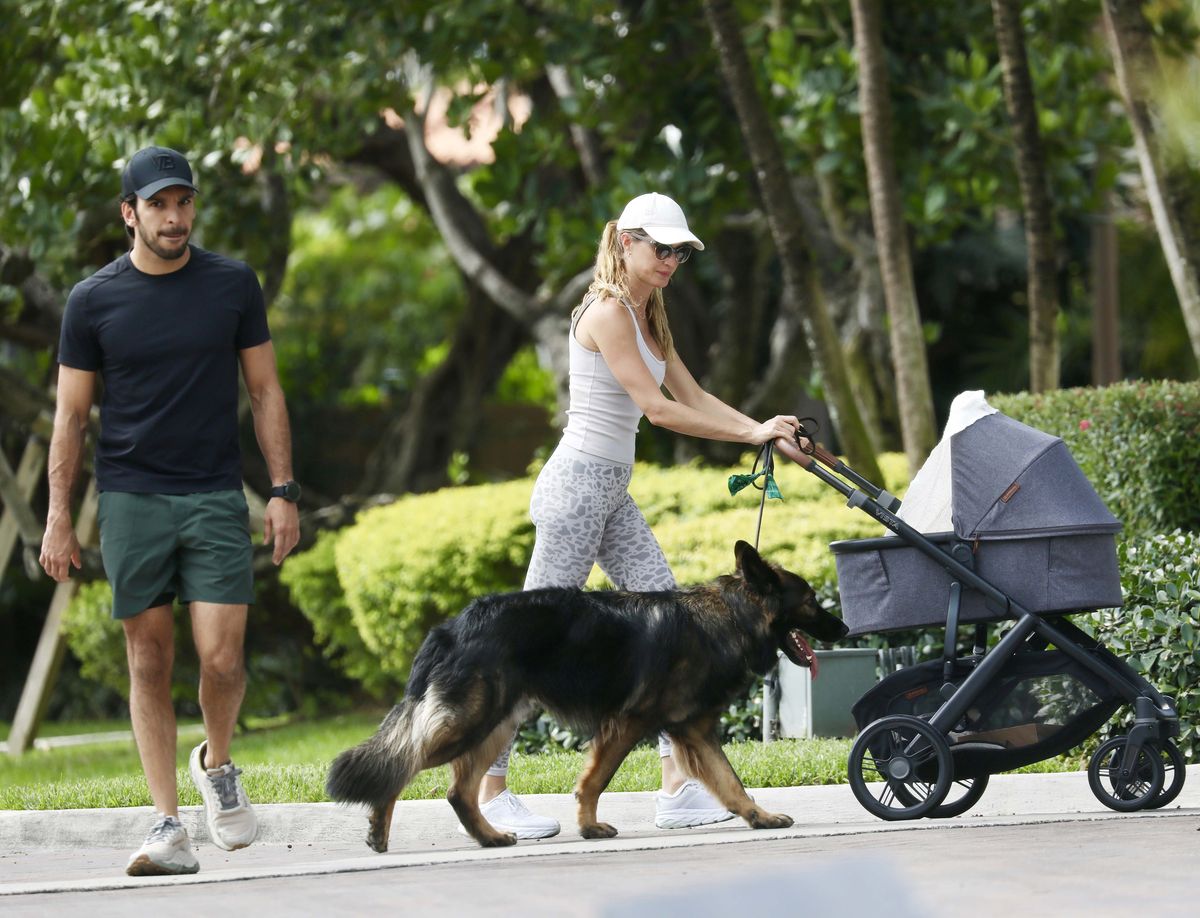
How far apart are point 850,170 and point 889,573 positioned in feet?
19.8

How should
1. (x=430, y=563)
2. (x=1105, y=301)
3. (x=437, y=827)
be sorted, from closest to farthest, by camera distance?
(x=437, y=827)
(x=430, y=563)
(x=1105, y=301)

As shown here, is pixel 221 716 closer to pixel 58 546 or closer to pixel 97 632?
pixel 58 546

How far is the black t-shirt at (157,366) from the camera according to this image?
5770 millimetres

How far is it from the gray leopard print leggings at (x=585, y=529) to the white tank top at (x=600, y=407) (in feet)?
0.14

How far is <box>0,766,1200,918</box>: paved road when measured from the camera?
470 cm

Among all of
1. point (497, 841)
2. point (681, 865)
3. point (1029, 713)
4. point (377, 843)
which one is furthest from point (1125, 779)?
point (377, 843)

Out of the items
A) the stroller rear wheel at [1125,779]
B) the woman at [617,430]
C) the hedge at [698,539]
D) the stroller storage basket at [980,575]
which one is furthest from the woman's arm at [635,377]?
the hedge at [698,539]

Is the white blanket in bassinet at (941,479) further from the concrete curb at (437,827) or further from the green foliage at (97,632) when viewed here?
the green foliage at (97,632)

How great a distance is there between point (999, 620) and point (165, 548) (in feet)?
9.39

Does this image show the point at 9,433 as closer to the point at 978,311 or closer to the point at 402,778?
the point at 978,311

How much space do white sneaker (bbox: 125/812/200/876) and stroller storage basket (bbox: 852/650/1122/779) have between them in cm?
263

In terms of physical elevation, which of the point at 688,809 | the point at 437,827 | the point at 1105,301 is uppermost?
the point at 1105,301

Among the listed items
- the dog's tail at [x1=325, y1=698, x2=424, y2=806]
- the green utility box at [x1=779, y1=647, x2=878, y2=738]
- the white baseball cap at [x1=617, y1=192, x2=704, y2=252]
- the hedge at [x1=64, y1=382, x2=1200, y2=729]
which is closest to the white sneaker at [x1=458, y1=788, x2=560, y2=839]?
the dog's tail at [x1=325, y1=698, x2=424, y2=806]

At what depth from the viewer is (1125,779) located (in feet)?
20.8
